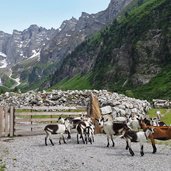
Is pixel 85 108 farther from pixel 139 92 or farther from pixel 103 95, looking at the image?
pixel 139 92

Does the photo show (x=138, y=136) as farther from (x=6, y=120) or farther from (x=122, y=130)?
(x=6, y=120)

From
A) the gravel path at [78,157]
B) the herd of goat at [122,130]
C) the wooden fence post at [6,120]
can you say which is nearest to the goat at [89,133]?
the herd of goat at [122,130]

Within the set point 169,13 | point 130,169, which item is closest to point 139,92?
point 169,13

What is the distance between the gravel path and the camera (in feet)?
77.3

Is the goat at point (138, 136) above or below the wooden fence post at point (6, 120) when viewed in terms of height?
below

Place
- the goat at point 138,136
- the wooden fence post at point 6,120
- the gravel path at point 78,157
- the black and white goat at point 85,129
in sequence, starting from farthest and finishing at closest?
1. the wooden fence post at point 6,120
2. the black and white goat at point 85,129
3. the goat at point 138,136
4. the gravel path at point 78,157

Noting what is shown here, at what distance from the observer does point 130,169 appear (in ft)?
75.3

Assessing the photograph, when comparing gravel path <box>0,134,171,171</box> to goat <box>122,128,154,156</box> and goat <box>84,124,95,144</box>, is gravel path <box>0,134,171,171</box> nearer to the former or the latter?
goat <box>84,124,95,144</box>

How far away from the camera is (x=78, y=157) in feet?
88.1

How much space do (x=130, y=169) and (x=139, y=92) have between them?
4795 inches

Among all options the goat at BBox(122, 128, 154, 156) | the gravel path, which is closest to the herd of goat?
the goat at BBox(122, 128, 154, 156)

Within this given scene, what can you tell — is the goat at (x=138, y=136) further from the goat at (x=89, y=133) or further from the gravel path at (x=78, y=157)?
the goat at (x=89, y=133)

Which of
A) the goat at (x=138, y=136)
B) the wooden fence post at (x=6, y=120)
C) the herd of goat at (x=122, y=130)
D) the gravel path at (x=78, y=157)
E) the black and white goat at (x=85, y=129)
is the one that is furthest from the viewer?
the wooden fence post at (x=6, y=120)

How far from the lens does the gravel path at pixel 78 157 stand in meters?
23.5
